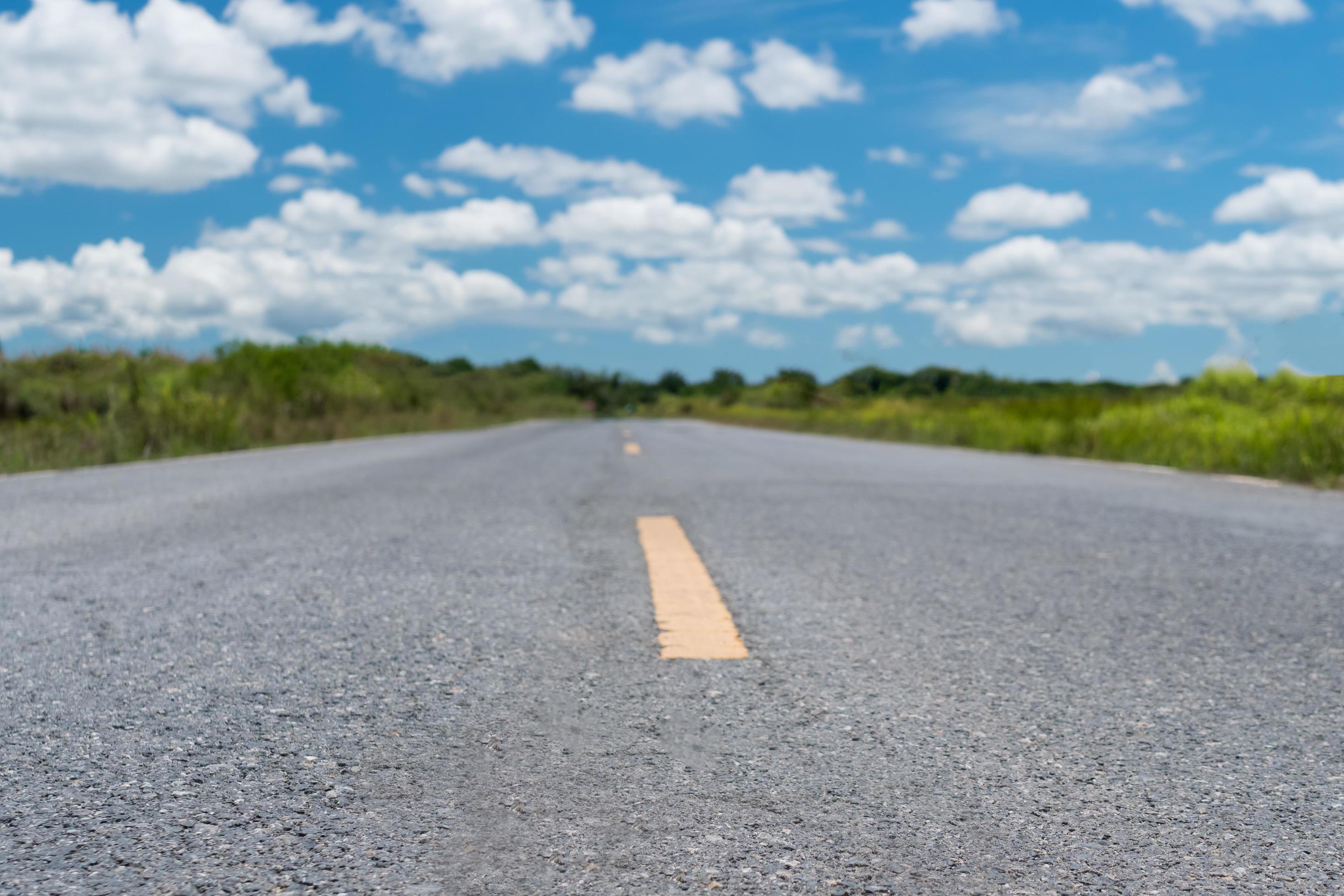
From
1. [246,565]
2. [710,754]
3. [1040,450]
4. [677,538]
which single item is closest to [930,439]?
[1040,450]

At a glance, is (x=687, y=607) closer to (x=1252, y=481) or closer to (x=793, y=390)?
(x=1252, y=481)

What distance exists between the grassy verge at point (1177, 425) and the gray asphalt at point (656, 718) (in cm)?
164

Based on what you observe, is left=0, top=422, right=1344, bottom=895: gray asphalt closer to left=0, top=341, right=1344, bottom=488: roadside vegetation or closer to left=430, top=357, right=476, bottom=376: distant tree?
left=0, top=341, right=1344, bottom=488: roadside vegetation

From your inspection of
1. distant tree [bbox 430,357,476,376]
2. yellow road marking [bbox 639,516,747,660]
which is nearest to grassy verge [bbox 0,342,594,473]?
yellow road marking [bbox 639,516,747,660]

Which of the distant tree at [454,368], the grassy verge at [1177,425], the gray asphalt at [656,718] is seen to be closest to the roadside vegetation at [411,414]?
the grassy verge at [1177,425]

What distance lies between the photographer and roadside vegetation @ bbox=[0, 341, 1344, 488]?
10125mm

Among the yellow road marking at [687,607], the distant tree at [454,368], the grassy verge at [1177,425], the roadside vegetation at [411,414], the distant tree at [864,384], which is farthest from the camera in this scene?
the distant tree at [454,368]

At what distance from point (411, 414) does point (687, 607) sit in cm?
2907

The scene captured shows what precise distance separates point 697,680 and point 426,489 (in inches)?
201

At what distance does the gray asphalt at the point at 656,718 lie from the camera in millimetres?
1405

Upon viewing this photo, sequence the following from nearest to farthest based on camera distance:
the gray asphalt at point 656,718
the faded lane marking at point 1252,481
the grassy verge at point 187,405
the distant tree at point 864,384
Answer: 1. the gray asphalt at point 656,718
2. the faded lane marking at point 1252,481
3. the grassy verge at point 187,405
4. the distant tree at point 864,384

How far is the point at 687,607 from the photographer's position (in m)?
3.08

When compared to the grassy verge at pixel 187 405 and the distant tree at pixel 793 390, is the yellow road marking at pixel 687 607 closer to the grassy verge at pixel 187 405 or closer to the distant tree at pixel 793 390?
the grassy verge at pixel 187 405

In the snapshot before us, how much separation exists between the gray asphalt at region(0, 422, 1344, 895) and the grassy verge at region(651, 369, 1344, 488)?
1638 mm
